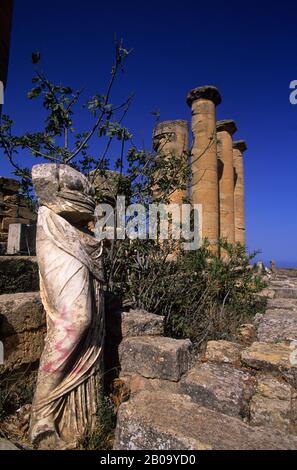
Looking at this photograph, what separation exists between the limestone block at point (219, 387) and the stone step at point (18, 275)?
267 centimetres

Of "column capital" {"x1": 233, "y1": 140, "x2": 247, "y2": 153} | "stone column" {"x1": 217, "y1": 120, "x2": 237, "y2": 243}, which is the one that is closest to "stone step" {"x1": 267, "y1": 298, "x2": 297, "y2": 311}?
"stone column" {"x1": 217, "y1": 120, "x2": 237, "y2": 243}

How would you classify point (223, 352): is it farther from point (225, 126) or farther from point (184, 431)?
point (225, 126)

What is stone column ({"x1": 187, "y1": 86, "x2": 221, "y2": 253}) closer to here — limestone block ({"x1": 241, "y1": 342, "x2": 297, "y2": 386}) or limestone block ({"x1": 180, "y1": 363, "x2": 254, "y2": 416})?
limestone block ({"x1": 241, "y1": 342, "x2": 297, "y2": 386})

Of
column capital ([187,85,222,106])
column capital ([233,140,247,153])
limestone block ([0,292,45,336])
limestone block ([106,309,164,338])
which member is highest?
column capital ([233,140,247,153])

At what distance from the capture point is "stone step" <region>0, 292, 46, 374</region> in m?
2.52

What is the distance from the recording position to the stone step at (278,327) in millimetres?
4035

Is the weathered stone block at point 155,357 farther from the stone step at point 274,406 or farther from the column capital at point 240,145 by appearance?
the column capital at point 240,145

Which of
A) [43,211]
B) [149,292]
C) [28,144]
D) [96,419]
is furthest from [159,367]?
[28,144]

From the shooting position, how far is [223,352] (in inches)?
127

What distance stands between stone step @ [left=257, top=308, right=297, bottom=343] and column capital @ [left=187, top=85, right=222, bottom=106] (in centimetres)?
811

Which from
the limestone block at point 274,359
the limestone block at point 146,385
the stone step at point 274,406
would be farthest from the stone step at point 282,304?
the limestone block at point 146,385

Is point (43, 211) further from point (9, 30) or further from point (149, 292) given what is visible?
point (9, 30)

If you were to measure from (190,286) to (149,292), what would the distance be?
1069 mm

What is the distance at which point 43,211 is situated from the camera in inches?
96.0
